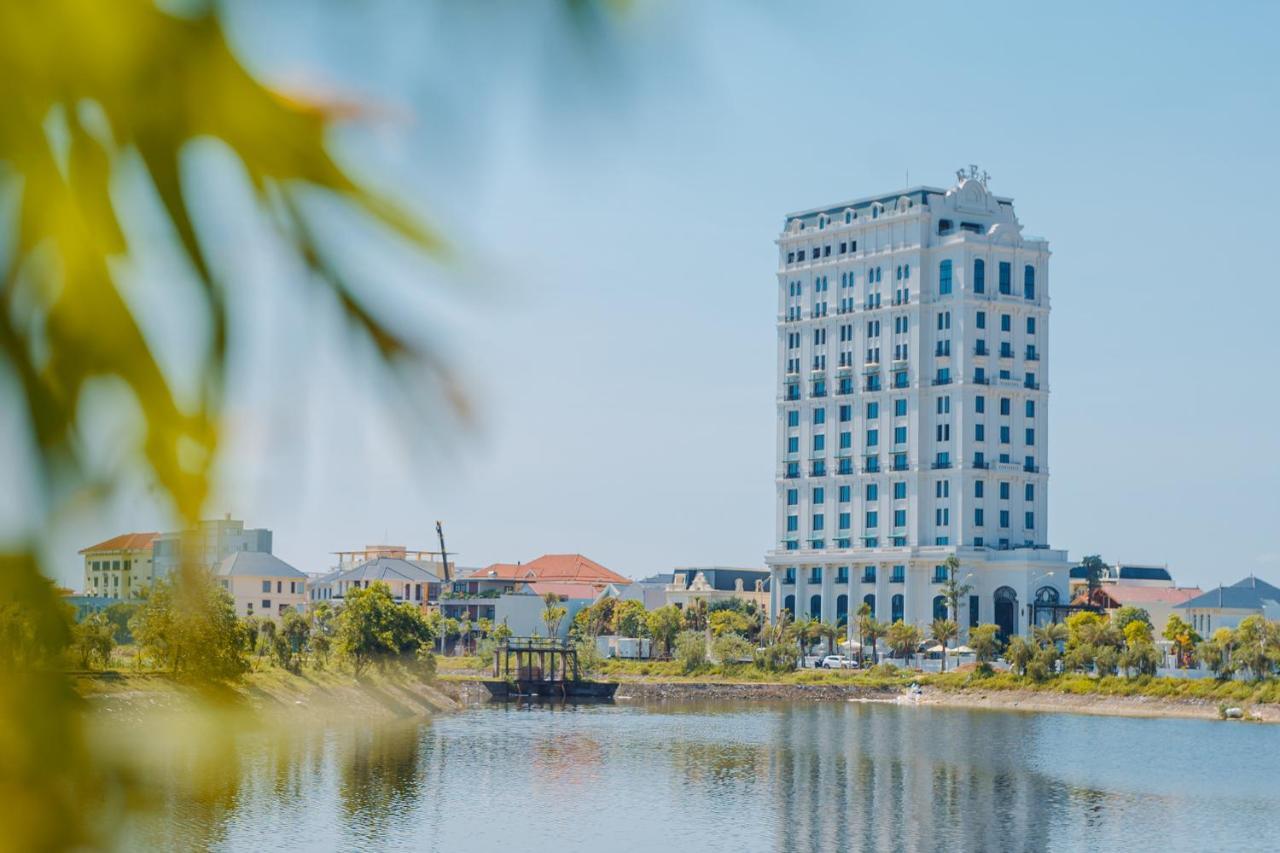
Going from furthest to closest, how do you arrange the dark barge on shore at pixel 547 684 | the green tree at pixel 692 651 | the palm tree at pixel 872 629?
the palm tree at pixel 872 629 < the green tree at pixel 692 651 < the dark barge on shore at pixel 547 684

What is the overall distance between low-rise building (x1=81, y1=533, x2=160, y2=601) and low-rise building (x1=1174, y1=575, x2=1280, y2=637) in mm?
158048

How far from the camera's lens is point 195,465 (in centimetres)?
146

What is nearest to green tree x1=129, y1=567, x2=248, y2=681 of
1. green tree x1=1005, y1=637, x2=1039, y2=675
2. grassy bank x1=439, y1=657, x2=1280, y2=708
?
grassy bank x1=439, y1=657, x2=1280, y2=708

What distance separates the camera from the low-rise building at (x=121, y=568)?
147 centimetres

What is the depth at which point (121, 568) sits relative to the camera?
60.3 inches

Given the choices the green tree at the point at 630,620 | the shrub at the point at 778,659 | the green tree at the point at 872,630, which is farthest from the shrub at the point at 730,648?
the green tree at the point at 630,620

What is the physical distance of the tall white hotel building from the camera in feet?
475

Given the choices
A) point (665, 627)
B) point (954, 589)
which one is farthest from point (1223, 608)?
point (665, 627)

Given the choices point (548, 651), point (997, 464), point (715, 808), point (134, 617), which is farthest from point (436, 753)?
point (997, 464)

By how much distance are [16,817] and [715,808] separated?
54.9 metres

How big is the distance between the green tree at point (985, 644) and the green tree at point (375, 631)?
45.9 m

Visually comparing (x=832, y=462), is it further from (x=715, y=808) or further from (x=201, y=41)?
(x=201, y=41)

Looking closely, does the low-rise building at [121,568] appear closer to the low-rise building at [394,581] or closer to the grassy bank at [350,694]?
the grassy bank at [350,694]

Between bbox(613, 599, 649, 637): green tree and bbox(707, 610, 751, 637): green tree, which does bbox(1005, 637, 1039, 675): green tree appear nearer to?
bbox(707, 610, 751, 637): green tree
